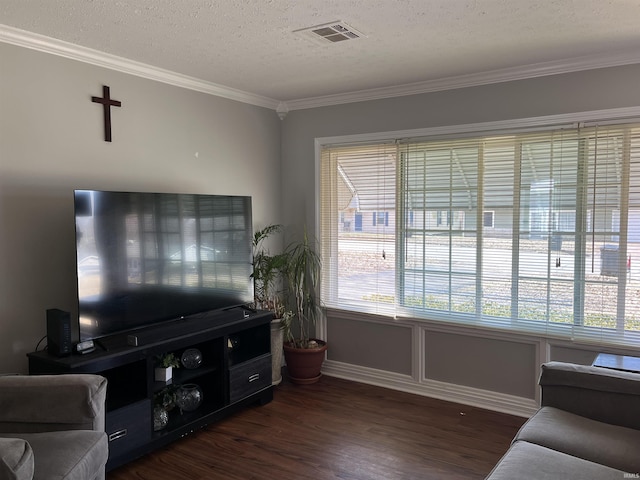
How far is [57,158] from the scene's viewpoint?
2.99m

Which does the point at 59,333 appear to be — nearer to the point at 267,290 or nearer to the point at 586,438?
the point at 267,290

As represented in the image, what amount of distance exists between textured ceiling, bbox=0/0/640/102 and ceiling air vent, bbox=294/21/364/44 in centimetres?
5

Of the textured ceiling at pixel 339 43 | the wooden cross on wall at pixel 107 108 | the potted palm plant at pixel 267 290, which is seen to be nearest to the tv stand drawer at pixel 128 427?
the potted palm plant at pixel 267 290

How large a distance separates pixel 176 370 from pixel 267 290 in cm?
125

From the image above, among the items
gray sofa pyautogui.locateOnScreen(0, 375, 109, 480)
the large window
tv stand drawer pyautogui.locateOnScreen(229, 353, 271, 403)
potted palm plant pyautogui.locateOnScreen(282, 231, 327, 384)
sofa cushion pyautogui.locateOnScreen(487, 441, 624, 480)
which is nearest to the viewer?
sofa cushion pyautogui.locateOnScreen(487, 441, 624, 480)

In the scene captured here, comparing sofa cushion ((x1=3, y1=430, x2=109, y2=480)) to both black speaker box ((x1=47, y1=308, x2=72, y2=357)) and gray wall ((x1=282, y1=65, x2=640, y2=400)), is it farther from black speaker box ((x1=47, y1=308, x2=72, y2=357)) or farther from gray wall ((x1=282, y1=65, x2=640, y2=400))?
gray wall ((x1=282, y1=65, x2=640, y2=400))

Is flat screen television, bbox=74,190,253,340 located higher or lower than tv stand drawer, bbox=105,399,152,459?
higher

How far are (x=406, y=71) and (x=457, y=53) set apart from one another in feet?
1.58

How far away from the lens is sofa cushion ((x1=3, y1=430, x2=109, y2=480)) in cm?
198

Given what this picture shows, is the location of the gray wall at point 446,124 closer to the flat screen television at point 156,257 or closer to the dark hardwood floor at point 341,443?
the dark hardwood floor at point 341,443

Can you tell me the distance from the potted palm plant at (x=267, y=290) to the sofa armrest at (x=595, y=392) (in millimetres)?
2150

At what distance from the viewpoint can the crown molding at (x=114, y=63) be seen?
109 inches

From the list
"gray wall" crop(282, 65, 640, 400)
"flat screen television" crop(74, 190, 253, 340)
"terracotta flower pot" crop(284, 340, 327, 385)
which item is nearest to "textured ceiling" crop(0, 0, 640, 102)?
"gray wall" crop(282, 65, 640, 400)

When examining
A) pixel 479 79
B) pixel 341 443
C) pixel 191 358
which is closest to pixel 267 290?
pixel 191 358
